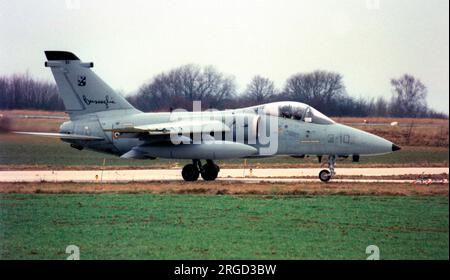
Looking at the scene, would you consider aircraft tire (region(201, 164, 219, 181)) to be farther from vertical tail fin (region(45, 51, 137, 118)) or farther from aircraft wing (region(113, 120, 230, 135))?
vertical tail fin (region(45, 51, 137, 118))

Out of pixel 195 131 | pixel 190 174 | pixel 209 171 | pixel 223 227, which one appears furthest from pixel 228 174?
pixel 223 227

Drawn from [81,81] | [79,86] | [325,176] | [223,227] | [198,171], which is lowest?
[223,227]

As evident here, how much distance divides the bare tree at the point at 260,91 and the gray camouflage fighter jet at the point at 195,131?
10473 millimetres

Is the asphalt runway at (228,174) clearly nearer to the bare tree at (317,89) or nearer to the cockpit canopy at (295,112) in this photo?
the cockpit canopy at (295,112)

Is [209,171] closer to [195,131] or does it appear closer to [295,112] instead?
[195,131]

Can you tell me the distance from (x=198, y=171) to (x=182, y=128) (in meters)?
1.74

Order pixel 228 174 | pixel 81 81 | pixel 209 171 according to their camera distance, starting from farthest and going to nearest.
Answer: pixel 228 174 < pixel 81 81 < pixel 209 171

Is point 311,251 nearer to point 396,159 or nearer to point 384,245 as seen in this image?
point 384,245

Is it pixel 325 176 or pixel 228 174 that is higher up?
pixel 325 176

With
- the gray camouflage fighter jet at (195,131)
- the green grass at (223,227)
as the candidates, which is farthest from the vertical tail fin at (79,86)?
the green grass at (223,227)

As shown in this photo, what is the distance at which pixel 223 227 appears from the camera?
578 inches

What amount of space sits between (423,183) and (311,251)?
11923mm

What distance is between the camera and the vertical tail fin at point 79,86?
1010 inches
